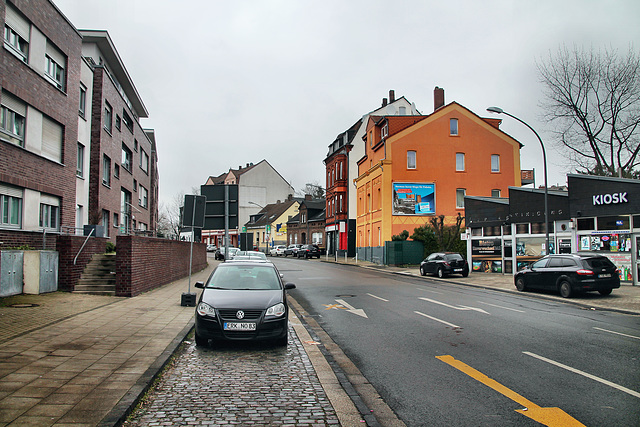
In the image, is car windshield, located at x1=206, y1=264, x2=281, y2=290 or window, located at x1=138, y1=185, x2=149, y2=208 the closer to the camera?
car windshield, located at x1=206, y1=264, x2=281, y2=290

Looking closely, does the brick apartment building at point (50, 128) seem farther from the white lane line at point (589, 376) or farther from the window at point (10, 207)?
the white lane line at point (589, 376)

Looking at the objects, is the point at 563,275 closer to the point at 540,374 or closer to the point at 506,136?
the point at 540,374

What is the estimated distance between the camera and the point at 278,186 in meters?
90.4

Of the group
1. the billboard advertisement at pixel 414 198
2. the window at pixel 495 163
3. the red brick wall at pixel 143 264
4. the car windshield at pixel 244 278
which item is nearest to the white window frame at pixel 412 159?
the billboard advertisement at pixel 414 198

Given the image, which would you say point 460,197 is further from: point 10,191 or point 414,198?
point 10,191

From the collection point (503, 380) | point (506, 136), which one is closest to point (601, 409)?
point (503, 380)

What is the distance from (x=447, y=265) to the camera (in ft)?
85.6

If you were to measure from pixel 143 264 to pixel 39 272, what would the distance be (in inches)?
119

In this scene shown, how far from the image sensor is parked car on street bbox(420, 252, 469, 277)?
26000 mm

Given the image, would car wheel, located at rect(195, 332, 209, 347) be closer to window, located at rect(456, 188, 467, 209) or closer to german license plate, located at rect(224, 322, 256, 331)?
german license plate, located at rect(224, 322, 256, 331)

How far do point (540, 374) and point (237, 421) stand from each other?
4048 millimetres

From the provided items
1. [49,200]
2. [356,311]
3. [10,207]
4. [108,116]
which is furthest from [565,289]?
[108,116]

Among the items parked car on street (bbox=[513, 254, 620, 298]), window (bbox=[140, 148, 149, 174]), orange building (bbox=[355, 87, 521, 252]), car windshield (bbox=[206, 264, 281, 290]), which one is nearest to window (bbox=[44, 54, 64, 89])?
car windshield (bbox=[206, 264, 281, 290])

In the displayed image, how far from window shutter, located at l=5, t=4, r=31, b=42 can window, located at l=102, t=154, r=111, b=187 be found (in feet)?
32.2
